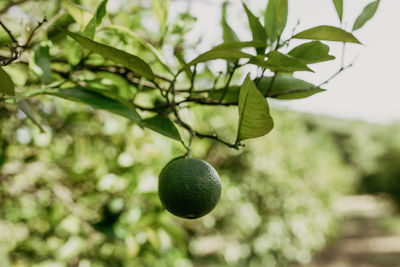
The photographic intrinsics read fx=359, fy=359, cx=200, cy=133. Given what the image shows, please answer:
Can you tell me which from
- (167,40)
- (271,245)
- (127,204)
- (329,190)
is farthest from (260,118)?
(329,190)

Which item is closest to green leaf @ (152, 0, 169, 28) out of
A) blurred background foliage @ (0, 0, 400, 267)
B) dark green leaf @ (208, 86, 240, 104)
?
blurred background foliage @ (0, 0, 400, 267)

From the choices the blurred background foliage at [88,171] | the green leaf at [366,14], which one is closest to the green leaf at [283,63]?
the green leaf at [366,14]

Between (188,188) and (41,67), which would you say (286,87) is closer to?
(188,188)

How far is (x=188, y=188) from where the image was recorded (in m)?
0.70

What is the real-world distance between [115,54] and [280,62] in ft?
1.02

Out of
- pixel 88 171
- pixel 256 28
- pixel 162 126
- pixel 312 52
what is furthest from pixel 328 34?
pixel 88 171

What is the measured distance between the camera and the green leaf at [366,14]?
0.77m

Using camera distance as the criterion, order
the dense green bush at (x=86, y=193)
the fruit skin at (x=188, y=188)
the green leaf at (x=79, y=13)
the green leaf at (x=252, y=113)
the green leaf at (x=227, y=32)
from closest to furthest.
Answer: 1. the green leaf at (x=252, y=113)
2. the fruit skin at (x=188, y=188)
3. the green leaf at (x=79, y=13)
4. the green leaf at (x=227, y=32)
5. the dense green bush at (x=86, y=193)

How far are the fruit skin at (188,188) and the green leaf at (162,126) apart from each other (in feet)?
0.20

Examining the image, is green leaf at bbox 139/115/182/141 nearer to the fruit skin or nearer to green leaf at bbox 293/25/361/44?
the fruit skin

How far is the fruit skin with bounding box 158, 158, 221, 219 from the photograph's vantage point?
70 cm

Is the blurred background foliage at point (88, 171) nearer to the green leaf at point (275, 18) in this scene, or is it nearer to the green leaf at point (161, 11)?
the green leaf at point (161, 11)

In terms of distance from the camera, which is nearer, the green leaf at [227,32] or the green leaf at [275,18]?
the green leaf at [275,18]

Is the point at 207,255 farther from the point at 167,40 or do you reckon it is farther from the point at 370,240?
the point at 167,40
